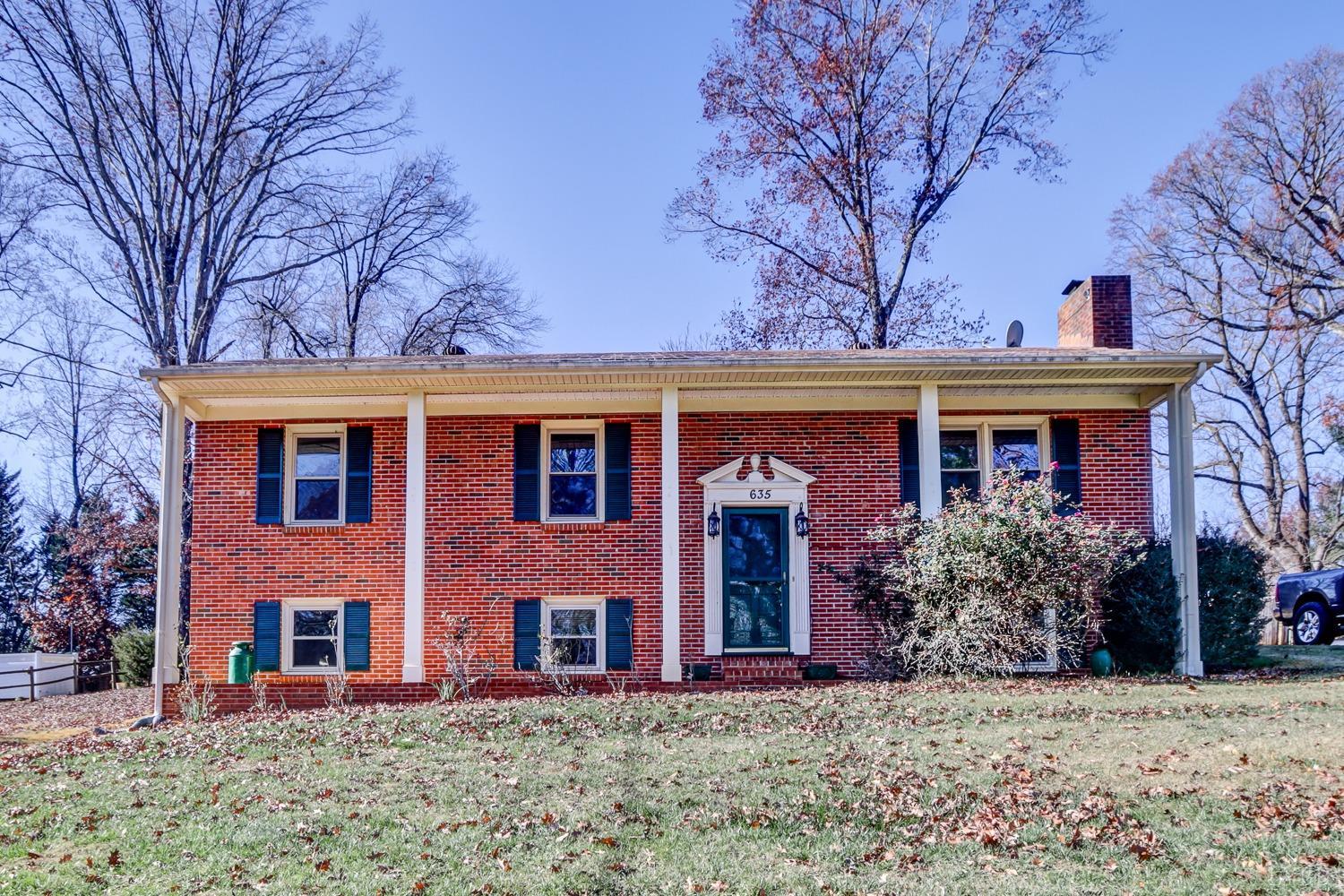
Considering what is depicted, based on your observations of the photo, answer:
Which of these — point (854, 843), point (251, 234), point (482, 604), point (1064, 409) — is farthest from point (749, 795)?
point (251, 234)

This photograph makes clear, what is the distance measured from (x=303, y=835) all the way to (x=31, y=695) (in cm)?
1539

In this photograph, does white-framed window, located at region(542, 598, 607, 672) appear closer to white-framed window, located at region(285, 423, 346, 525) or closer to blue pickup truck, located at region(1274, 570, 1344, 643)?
white-framed window, located at region(285, 423, 346, 525)

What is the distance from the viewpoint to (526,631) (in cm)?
1341

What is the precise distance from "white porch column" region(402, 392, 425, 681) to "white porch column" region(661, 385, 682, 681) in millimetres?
2802

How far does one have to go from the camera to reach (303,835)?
256 inches

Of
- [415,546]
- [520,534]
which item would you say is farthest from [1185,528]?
[415,546]

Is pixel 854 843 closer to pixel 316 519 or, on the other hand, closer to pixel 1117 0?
pixel 316 519

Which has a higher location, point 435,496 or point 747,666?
point 435,496

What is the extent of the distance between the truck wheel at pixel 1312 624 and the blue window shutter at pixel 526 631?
1321 centimetres

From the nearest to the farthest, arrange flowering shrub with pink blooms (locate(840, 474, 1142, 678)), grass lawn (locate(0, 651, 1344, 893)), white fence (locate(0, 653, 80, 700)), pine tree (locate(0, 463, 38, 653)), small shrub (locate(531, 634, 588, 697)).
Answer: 1. grass lawn (locate(0, 651, 1344, 893))
2. flowering shrub with pink blooms (locate(840, 474, 1142, 678))
3. small shrub (locate(531, 634, 588, 697))
4. white fence (locate(0, 653, 80, 700))
5. pine tree (locate(0, 463, 38, 653))

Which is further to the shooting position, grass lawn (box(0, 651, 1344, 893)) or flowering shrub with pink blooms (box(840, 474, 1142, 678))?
flowering shrub with pink blooms (box(840, 474, 1142, 678))

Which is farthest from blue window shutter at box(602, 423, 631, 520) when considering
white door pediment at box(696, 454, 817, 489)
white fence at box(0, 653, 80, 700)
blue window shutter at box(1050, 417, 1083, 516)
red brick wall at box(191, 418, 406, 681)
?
white fence at box(0, 653, 80, 700)

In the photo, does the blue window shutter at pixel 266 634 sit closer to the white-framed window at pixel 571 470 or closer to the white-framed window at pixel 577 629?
the white-framed window at pixel 577 629

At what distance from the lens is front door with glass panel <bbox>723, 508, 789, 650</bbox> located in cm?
1334
